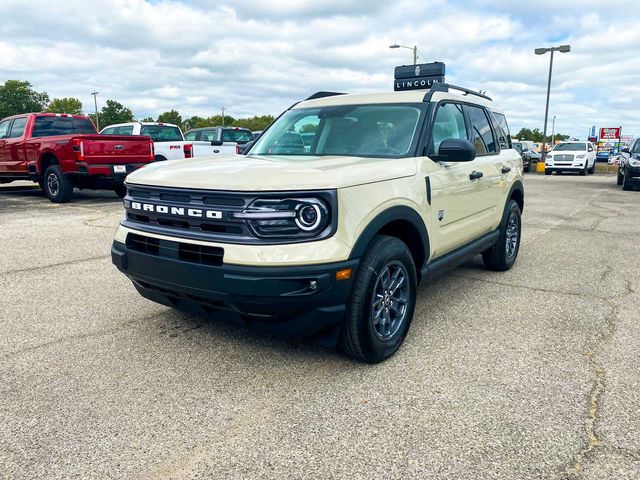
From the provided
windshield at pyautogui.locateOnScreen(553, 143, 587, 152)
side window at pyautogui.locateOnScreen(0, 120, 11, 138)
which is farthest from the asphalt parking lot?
windshield at pyautogui.locateOnScreen(553, 143, 587, 152)

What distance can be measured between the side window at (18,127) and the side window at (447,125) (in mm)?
10827

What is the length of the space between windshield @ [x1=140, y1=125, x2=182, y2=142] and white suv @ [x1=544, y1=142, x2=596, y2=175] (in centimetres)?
1963

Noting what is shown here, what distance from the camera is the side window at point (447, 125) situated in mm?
3961

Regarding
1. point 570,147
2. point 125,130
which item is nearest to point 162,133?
point 125,130

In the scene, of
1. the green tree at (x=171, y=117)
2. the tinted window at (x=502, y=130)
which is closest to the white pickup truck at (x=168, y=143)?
the tinted window at (x=502, y=130)

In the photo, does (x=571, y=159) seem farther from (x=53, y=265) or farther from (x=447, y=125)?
(x=53, y=265)

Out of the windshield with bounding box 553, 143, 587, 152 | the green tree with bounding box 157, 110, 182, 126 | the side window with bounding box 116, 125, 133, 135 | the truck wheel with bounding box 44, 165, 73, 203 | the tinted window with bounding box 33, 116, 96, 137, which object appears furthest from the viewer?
the green tree with bounding box 157, 110, 182, 126

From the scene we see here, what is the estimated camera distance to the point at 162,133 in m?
14.0

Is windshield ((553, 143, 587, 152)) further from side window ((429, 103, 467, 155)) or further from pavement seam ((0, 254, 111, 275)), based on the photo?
pavement seam ((0, 254, 111, 275))

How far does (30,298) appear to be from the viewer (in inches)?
182

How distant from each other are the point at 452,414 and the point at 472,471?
47cm

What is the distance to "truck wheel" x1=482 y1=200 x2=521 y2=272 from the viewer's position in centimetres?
556

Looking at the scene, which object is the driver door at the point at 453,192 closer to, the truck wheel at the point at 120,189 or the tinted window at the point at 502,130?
the tinted window at the point at 502,130

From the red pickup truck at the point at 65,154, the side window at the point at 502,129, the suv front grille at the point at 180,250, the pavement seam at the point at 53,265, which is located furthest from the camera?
the red pickup truck at the point at 65,154
